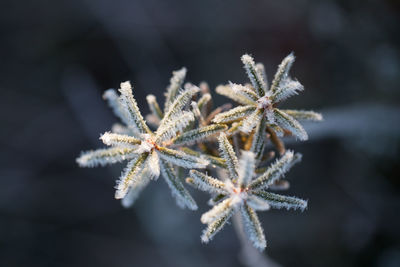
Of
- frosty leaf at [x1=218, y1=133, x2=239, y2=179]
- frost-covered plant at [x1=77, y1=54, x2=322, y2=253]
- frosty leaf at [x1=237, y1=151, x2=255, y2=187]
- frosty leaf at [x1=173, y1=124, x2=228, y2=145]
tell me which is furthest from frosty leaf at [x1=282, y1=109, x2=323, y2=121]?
frosty leaf at [x1=237, y1=151, x2=255, y2=187]

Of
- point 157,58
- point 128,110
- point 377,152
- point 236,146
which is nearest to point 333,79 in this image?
point 377,152

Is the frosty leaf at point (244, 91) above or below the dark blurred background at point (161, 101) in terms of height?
below

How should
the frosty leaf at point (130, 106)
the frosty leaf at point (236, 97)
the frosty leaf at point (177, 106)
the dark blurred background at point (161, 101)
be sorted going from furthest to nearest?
the dark blurred background at point (161, 101)
the frosty leaf at point (236, 97)
the frosty leaf at point (177, 106)
the frosty leaf at point (130, 106)

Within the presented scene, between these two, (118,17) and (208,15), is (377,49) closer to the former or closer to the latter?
(208,15)

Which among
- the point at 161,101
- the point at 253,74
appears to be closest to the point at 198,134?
the point at 253,74

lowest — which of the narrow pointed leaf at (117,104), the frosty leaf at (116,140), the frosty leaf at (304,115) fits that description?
the frosty leaf at (304,115)

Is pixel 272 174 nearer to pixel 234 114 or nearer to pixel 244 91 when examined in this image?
→ pixel 234 114

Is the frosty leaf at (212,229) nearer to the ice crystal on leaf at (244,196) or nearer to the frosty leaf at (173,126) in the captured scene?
the ice crystal on leaf at (244,196)

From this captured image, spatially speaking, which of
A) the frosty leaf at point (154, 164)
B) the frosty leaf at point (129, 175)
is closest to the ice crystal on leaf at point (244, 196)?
the frosty leaf at point (154, 164)
